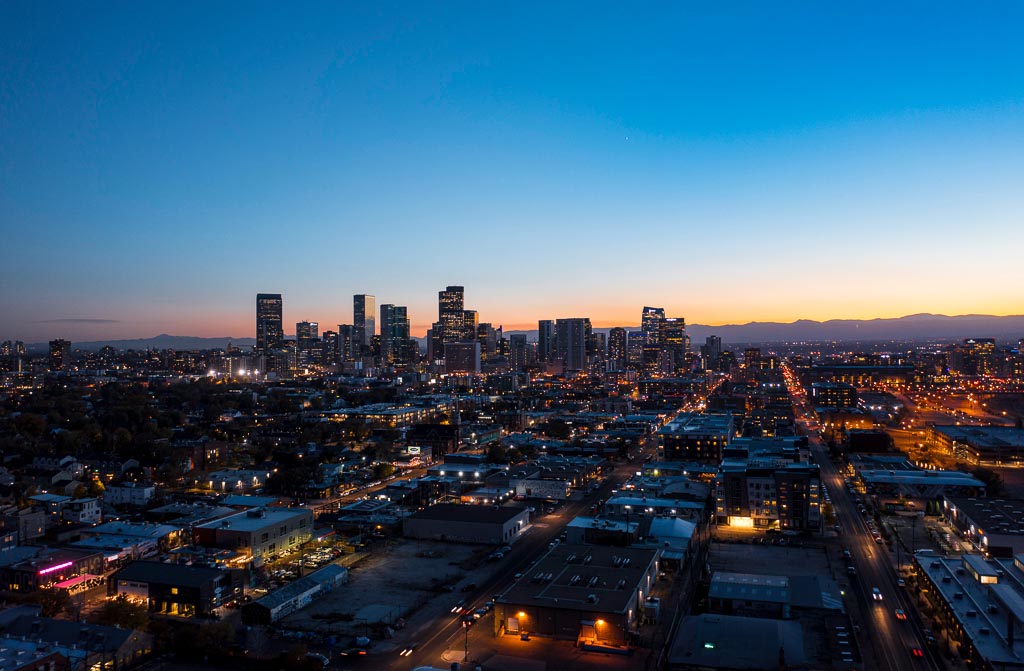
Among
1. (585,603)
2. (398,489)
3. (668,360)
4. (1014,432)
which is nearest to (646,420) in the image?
(1014,432)

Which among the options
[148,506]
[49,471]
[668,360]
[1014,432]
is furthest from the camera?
[668,360]

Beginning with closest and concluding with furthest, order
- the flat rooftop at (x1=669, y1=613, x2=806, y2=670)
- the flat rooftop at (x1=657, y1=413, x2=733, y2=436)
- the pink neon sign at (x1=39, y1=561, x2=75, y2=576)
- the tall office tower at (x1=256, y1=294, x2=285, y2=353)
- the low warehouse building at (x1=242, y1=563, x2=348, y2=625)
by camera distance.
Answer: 1. the flat rooftop at (x1=669, y1=613, x2=806, y2=670)
2. the low warehouse building at (x1=242, y1=563, x2=348, y2=625)
3. the pink neon sign at (x1=39, y1=561, x2=75, y2=576)
4. the flat rooftop at (x1=657, y1=413, x2=733, y2=436)
5. the tall office tower at (x1=256, y1=294, x2=285, y2=353)

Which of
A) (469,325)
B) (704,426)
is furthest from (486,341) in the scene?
(704,426)

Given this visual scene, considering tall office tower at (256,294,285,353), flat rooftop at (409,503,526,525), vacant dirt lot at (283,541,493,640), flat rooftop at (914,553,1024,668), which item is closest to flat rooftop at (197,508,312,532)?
vacant dirt lot at (283,541,493,640)

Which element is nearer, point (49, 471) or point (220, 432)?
point (49, 471)

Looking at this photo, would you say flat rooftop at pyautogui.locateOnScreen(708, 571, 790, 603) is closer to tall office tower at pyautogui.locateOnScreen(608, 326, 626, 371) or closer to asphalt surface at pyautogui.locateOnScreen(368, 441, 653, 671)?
asphalt surface at pyautogui.locateOnScreen(368, 441, 653, 671)

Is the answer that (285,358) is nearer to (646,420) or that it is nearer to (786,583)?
(646,420)
